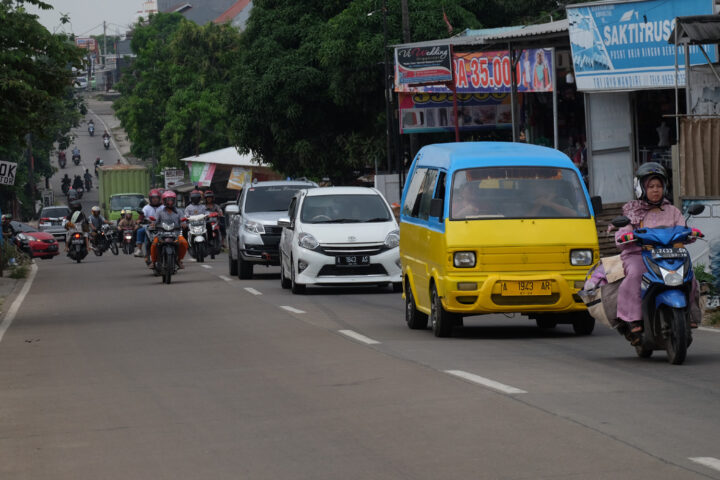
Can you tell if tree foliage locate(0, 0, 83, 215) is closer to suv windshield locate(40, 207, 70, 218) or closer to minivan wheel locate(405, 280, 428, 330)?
minivan wheel locate(405, 280, 428, 330)

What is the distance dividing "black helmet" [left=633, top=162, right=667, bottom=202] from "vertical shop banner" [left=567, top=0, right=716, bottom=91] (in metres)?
15.8

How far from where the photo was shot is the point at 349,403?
10.0 metres

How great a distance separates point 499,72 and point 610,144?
6.37m

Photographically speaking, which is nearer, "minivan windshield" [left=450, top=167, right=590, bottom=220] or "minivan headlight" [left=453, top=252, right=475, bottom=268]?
"minivan headlight" [left=453, top=252, right=475, bottom=268]

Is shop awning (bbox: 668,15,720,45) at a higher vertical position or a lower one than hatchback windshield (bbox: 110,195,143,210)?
higher

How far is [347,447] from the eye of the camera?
8.14 meters

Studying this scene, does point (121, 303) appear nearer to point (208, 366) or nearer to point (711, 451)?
point (208, 366)

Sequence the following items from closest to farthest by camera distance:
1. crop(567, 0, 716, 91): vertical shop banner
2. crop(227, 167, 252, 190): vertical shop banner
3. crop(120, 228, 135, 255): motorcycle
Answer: crop(567, 0, 716, 91): vertical shop banner
crop(120, 228, 135, 255): motorcycle
crop(227, 167, 252, 190): vertical shop banner

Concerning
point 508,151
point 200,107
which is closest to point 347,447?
point 508,151

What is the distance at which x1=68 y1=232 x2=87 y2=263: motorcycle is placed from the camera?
150ft

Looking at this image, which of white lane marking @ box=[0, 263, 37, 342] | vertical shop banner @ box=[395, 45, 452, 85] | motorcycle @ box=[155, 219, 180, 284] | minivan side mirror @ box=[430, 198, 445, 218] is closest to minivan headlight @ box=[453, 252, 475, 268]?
minivan side mirror @ box=[430, 198, 445, 218]

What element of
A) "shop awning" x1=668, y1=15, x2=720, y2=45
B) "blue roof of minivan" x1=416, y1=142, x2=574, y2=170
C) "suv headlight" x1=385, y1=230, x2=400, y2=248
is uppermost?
"shop awning" x1=668, y1=15, x2=720, y2=45

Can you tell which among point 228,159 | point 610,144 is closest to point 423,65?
point 610,144

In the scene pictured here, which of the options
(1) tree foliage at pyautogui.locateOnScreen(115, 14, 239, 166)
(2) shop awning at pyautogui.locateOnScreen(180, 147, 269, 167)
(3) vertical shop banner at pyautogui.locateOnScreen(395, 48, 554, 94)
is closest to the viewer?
(3) vertical shop banner at pyautogui.locateOnScreen(395, 48, 554, 94)
